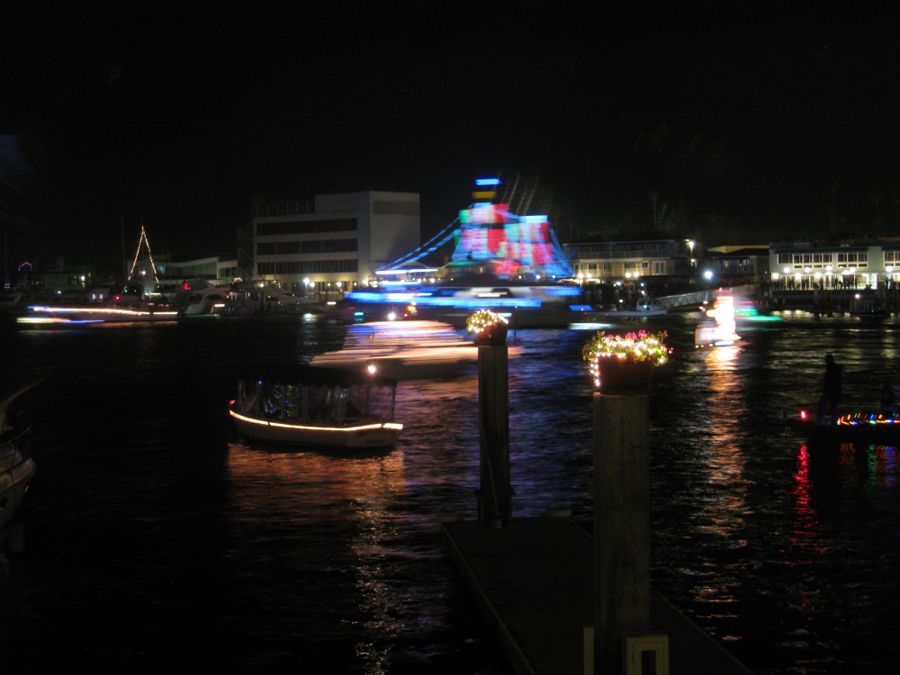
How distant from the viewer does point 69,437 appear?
31094 millimetres

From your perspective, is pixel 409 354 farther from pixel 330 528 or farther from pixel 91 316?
pixel 91 316

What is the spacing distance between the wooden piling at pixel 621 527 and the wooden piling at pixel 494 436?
6.85 metres

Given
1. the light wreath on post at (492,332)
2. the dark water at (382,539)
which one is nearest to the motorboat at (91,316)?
the dark water at (382,539)

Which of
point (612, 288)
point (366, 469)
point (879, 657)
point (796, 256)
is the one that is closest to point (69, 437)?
point (366, 469)

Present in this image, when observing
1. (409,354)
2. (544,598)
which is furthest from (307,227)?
(544,598)

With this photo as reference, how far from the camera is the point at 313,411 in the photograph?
92.3 feet

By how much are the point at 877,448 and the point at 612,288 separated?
116133 millimetres

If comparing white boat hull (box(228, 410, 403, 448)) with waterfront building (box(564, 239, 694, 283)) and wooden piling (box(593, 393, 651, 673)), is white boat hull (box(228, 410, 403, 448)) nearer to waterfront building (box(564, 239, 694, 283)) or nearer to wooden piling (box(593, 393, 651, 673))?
wooden piling (box(593, 393, 651, 673))

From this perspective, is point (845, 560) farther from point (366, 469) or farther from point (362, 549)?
point (366, 469)

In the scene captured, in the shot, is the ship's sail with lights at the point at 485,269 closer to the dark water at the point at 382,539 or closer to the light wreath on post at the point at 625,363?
the dark water at the point at 382,539

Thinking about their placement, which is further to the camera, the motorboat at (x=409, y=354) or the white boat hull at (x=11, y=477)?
the motorboat at (x=409, y=354)

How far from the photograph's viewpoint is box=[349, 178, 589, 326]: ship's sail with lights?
130000 millimetres

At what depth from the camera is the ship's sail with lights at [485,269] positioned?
427ft

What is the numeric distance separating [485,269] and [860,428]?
132022 mm
